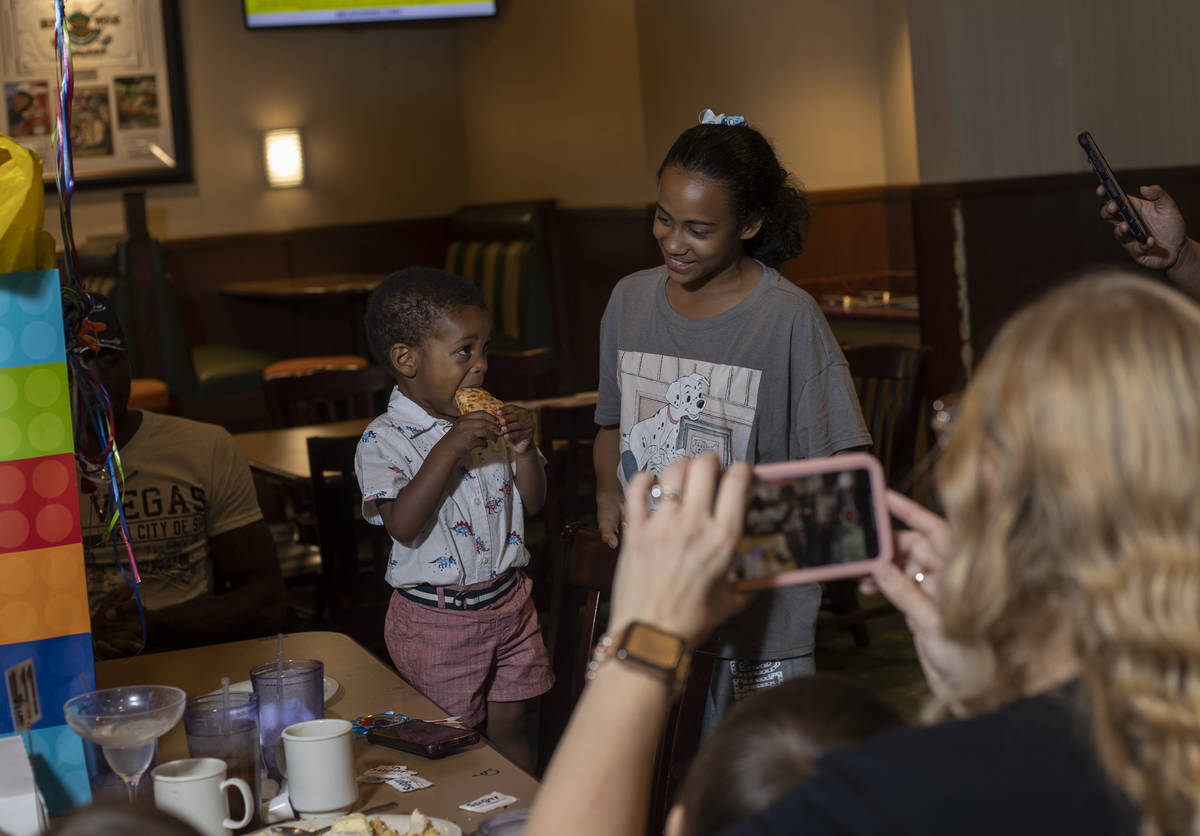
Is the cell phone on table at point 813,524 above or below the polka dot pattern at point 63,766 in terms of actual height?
above

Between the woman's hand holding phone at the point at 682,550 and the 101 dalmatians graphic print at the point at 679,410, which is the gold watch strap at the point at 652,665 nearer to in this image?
the woman's hand holding phone at the point at 682,550

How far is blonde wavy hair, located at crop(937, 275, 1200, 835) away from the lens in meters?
0.82

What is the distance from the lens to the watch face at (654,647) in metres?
0.98

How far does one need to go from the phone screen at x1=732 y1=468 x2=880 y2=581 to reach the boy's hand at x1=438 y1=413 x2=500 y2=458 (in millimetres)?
1088

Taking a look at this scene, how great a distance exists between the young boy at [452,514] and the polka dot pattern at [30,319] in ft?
2.71

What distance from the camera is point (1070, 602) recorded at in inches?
33.7

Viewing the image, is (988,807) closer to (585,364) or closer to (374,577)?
(374,577)

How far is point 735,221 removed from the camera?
2299mm

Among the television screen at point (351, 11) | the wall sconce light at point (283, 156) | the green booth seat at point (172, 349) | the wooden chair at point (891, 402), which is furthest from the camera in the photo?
the wall sconce light at point (283, 156)

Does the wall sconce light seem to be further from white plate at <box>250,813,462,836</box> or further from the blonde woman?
the blonde woman

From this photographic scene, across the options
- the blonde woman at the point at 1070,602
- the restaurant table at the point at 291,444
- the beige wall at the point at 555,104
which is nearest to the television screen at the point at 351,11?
the beige wall at the point at 555,104

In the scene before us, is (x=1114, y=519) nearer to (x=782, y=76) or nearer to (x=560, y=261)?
(x=782, y=76)

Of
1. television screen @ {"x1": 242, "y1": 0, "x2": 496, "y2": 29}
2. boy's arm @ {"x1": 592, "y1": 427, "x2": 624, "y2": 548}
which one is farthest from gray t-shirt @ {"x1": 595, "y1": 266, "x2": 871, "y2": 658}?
television screen @ {"x1": 242, "y1": 0, "x2": 496, "y2": 29}

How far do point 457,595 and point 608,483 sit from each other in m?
0.39
